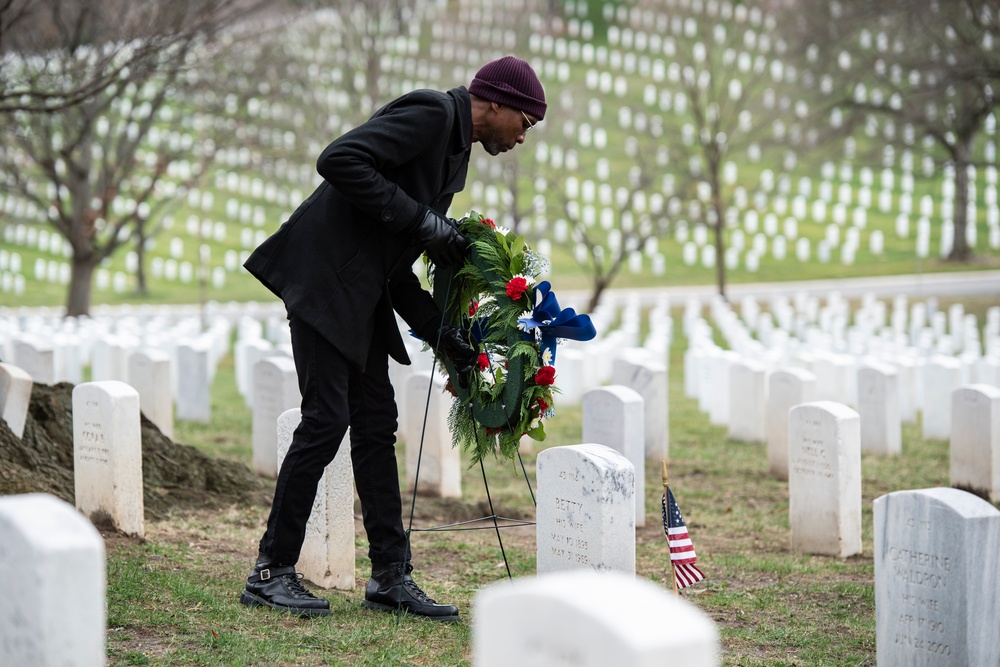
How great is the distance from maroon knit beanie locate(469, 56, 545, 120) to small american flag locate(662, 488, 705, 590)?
1.78 meters

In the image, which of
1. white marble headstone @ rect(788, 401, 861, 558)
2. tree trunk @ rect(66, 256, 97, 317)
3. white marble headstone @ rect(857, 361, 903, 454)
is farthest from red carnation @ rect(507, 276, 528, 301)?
tree trunk @ rect(66, 256, 97, 317)

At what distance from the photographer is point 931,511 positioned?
147 inches

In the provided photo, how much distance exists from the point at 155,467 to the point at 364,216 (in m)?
3.17

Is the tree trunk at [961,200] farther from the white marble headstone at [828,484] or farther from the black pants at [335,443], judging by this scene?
the black pants at [335,443]

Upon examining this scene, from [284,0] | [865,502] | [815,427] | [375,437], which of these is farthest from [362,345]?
[284,0]

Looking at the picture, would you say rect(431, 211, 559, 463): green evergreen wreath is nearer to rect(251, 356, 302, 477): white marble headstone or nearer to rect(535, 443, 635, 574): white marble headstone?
rect(535, 443, 635, 574): white marble headstone

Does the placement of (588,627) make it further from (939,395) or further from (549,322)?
(939,395)

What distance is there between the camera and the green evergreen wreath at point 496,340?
441 cm

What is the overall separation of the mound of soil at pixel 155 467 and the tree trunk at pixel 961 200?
24208mm

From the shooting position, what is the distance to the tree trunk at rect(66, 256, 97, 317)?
20.2 meters

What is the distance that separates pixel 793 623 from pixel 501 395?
1.76 m

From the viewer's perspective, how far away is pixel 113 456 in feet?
18.6

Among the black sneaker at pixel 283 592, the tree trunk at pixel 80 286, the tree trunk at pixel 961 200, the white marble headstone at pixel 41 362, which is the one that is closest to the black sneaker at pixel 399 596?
the black sneaker at pixel 283 592

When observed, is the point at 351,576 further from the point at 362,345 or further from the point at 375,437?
the point at 362,345
